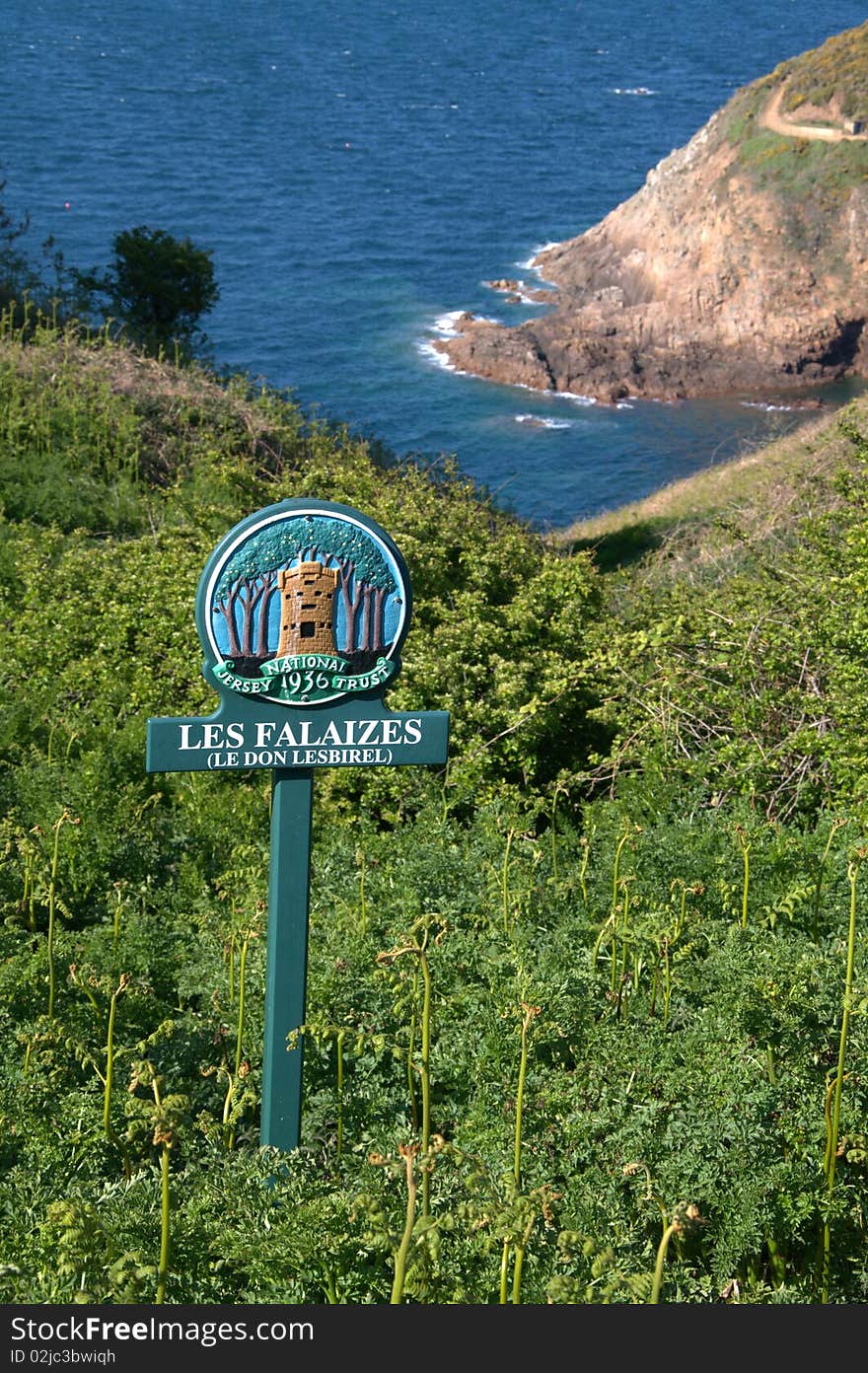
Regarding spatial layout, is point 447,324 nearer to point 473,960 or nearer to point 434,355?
point 434,355

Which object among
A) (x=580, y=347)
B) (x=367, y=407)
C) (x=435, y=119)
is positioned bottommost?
(x=367, y=407)

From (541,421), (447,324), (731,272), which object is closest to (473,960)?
(541,421)

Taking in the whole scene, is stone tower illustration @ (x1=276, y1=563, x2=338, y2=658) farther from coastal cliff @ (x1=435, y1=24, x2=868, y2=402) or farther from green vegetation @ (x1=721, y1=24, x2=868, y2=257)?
green vegetation @ (x1=721, y1=24, x2=868, y2=257)

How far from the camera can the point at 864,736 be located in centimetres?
719

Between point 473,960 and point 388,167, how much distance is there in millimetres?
73024

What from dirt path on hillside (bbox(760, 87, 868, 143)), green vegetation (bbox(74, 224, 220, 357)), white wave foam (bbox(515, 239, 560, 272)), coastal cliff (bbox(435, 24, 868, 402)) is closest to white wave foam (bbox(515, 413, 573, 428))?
coastal cliff (bbox(435, 24, 868, 402))

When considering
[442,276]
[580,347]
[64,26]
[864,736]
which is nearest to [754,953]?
[864,736]

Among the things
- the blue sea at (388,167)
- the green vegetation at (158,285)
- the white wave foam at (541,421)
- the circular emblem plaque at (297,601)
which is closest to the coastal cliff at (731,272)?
the blue sea at (388,167)

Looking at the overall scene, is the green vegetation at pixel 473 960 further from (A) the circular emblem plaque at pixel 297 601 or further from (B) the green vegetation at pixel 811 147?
(B) the green vegetation at pixel 811 147

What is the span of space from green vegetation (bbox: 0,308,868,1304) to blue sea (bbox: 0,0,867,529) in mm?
8135

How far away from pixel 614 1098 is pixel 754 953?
0.87 meters

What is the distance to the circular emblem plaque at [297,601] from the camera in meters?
4.44

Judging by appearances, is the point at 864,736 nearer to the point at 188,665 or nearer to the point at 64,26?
the point at 188,665

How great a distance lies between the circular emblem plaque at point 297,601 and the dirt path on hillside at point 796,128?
5371 cm
